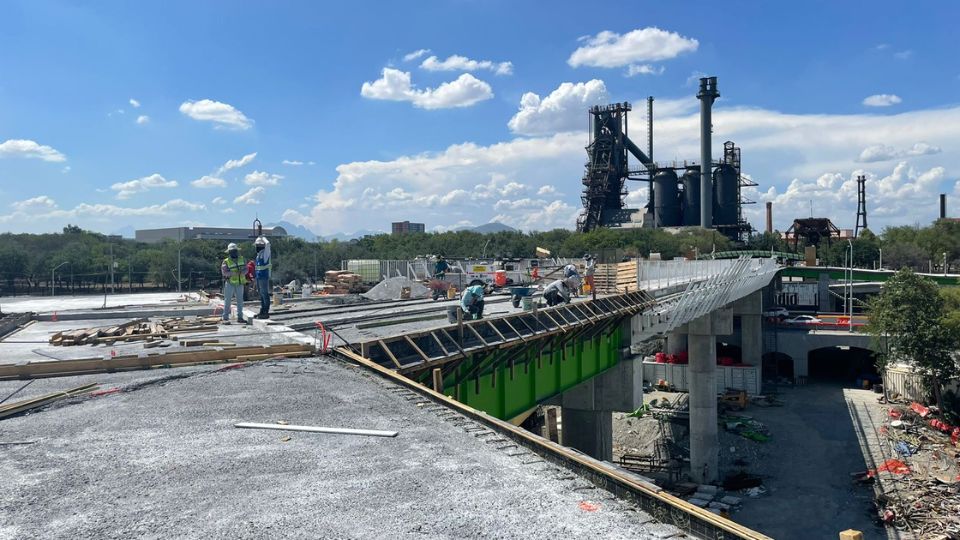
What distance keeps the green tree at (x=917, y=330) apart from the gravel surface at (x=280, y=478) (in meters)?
37.3

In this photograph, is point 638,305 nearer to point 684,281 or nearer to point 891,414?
point 684,281

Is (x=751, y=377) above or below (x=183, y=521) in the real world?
below

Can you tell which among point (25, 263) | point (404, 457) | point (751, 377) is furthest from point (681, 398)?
point (25, 263)

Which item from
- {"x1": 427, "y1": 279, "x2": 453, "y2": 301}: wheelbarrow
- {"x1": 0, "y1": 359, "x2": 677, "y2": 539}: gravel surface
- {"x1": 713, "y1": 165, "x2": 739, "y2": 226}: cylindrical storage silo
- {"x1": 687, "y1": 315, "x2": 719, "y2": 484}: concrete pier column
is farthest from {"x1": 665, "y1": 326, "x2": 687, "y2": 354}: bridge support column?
{"x1": 713, "y1": 165, "x2": 739, "y2": 226}: cylindrical storage silo

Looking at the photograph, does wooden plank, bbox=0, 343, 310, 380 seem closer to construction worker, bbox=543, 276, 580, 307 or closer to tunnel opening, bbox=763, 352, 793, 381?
construction worker, bbox=543, 276, 580, 307

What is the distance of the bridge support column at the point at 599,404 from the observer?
28500 millimetres

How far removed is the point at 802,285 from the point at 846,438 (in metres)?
49.0

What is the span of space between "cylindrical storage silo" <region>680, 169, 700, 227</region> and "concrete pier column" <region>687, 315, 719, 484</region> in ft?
269

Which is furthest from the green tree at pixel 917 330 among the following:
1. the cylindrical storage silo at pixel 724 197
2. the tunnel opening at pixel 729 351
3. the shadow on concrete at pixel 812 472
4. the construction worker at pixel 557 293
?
the cylindrical storage silo at pixel 724 197

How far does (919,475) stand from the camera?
1075 inches

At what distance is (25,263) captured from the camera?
73688mm

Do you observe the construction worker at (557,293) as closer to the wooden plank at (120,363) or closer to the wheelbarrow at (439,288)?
the wooden plank at (120,363)

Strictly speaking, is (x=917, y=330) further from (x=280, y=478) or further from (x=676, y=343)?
(x=280, y=478)

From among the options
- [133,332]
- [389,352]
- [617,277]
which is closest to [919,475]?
[617,277]
